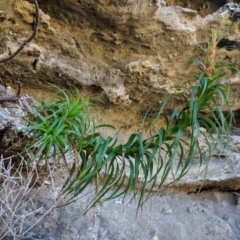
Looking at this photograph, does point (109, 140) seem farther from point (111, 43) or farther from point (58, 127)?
point (111, 43)

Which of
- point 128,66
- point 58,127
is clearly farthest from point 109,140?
point 128,66

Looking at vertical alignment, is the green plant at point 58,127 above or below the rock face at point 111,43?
below

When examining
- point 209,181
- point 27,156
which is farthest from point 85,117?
point 209,181

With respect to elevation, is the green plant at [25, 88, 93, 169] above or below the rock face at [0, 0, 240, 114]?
below

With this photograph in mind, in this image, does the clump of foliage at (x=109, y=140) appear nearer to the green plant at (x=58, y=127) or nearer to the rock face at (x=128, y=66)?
the green plant at (x=58, y=127)

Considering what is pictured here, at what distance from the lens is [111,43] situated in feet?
4.15

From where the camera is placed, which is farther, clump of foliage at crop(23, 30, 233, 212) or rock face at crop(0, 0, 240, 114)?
rock face at crop(0, 0, 240, 114)

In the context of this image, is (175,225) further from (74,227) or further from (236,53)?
(236,53)

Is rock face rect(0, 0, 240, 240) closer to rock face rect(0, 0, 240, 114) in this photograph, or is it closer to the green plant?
rock face rect(0, 0, 240, 114)

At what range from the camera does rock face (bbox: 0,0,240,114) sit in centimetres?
114

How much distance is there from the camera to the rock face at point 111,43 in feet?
3.73

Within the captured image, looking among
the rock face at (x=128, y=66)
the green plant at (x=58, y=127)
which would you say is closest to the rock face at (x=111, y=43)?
the rock face at (x=128, y=66)

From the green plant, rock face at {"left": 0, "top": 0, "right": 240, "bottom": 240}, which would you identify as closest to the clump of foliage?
the green plant

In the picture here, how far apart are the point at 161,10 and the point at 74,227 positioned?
0.77m
